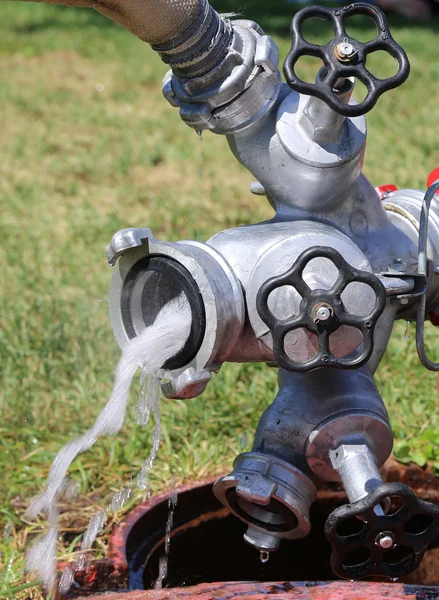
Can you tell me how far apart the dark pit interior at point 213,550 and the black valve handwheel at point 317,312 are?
0.60 metres

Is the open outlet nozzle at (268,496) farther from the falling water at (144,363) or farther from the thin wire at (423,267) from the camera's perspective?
the thin wire at (423,267)

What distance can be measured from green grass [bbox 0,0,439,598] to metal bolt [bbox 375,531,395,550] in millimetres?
623

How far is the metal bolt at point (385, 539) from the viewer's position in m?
1.24

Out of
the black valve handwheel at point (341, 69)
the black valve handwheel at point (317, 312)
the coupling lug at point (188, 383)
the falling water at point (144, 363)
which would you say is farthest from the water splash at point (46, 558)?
the black valve handwheel at point (341, 69)

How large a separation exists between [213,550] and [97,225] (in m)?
1.67

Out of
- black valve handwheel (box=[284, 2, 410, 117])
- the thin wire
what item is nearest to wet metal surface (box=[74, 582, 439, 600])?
the thin wire

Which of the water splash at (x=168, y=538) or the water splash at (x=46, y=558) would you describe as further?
the water splash at (x=168, y=538)

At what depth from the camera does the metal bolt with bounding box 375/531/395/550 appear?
1239 millimetres

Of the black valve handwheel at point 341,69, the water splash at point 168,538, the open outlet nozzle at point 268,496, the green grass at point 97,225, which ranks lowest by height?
the green grass at point 97,225

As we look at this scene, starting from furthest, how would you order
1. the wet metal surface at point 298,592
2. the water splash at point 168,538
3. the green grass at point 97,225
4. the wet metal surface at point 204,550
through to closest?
1. the green grass at point 97,225
2. the water splash at point 168,538
3. the wet metal surface at point 204,550
4. the wet metal surface at point 298,592

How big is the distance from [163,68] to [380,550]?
4.10m

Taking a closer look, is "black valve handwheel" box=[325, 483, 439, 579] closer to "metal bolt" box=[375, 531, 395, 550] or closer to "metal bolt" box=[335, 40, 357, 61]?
"metal bolt" box=[375, 531, 395, 550]

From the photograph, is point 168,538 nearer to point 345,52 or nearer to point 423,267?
point 423,267

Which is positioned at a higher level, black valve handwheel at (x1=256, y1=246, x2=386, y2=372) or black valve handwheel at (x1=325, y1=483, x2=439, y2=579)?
black valve handwheel at (x1=256, y1=246, x2=386, y2=372)
